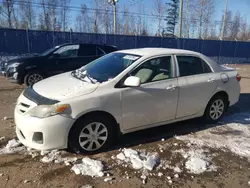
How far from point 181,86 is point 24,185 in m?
3.03

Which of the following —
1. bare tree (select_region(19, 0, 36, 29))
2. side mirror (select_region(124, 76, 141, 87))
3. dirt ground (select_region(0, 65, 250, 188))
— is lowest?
dirt ground (select_region(0, 65, 250, 188))

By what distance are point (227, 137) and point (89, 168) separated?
9.15 ft

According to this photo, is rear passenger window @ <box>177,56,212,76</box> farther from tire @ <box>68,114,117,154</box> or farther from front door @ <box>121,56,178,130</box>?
tire @ <box>68,114,117,154</box>

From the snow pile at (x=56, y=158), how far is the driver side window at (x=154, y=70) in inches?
66.1

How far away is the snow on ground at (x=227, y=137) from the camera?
4301 millimetres

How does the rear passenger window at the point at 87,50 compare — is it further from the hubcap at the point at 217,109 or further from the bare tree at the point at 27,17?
the bare tree at the point at 27,17

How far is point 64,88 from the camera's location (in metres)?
3.87

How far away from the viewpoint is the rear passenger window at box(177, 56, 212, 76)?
4.73 metres

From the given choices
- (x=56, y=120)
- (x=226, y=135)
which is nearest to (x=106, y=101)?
(x=56, y=120)

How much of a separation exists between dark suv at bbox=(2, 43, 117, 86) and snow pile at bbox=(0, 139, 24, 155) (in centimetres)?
469

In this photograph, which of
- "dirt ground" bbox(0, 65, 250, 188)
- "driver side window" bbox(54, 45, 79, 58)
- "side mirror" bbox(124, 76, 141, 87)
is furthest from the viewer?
"driver side window" bbox(54, 45, 79, 58)

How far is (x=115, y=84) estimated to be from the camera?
3.92m

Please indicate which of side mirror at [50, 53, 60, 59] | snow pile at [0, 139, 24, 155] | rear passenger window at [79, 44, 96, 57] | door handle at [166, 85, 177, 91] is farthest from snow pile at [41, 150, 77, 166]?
rear passenger window at [79, 44, 96, 57]

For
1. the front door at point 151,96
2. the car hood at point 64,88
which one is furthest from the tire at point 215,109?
the car hood at point 64,88
